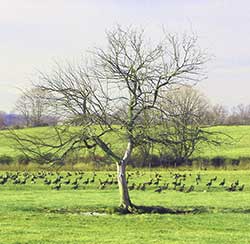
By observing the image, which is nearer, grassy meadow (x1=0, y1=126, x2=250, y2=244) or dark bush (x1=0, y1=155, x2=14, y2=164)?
grassy meadow (x1=0, y1=126, x2=250, y2=244)

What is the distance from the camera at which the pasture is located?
56.7ft

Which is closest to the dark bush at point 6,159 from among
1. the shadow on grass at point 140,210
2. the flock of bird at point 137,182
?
the flock of bird at point 137,182

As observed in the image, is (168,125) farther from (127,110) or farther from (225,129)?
(225,129)

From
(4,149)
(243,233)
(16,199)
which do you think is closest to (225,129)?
(4,149)

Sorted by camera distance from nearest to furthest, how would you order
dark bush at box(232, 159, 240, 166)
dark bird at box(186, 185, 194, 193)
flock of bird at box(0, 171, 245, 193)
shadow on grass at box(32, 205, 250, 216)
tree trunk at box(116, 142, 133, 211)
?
shadow on grass at box(32, 205, 250, 216)
tree trunk at box(116, 142, 133, 211)
dark bird at box(186, 185, 194, 193)
flock of bird at box(0, 171, 245, 193)
dark bush at box(232, 159, 240, 166)

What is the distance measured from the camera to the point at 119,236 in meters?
17.3

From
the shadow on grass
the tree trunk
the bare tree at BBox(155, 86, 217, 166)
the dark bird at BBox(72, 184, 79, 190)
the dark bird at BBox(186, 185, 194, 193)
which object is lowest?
the shadow on grass

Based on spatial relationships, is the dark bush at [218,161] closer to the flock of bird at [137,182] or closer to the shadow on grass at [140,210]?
the flock of bird at [137,182]

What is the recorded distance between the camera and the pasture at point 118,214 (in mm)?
17297

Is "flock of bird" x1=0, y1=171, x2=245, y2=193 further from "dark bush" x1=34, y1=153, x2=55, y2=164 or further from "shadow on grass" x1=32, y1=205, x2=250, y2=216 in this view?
"dark bush" x1=34, y1=153, x2=55, y2=164

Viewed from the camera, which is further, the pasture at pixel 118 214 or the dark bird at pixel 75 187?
the dark bird at pixel 75 187

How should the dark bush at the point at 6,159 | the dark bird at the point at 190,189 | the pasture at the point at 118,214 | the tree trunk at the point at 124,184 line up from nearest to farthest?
the pasture at the point at 118,214
the tree trunk at the point at 124,184
the dark bird at the point at 190,189
the dark bush at the point at 6,159

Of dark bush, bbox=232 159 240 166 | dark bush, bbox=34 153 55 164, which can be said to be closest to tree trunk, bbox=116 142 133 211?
dark bush, bbox=34 153 55 164

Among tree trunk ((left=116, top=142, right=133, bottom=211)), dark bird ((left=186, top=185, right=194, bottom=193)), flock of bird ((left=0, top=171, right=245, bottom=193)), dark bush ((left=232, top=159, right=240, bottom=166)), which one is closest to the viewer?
tree trunk ((left=116, top=142, right=133, bottom=211))
